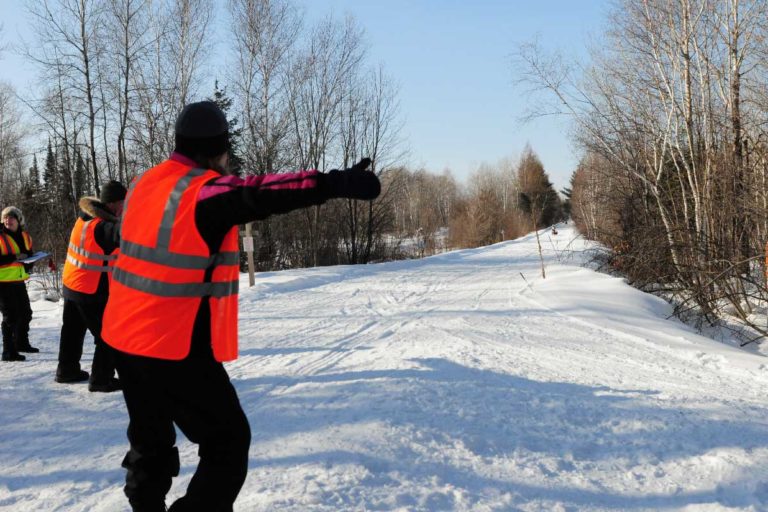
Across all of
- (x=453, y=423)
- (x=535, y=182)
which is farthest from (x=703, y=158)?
(x=535, y=182)

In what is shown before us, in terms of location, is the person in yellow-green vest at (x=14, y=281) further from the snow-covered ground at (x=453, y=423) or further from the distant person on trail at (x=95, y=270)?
the distant person on trail at (x=95, y=270)

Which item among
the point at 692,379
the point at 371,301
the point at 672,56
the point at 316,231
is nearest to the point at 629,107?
the point at 672,56

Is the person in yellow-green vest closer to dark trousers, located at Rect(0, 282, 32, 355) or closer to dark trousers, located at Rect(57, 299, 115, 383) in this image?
dark trousers, located at Rect(0, 282, 32, 355)

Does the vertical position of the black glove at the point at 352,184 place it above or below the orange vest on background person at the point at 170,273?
above

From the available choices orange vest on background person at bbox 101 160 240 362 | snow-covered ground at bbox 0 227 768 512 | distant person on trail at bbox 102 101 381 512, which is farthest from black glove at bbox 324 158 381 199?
snow-covered ground at bbox 0 227 768 512

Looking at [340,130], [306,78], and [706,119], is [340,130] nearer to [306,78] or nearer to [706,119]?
[306,78]

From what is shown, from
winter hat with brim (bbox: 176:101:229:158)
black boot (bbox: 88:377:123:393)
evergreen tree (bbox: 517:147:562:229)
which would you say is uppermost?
evergreen tree (bbox: 517:147:562:229)

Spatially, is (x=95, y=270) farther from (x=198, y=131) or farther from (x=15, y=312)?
(x=198, y=131)

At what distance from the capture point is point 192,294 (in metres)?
1.87

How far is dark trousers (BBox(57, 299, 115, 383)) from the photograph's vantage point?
178 inches

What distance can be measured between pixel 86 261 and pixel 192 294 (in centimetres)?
322

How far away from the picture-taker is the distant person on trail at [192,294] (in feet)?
5.82

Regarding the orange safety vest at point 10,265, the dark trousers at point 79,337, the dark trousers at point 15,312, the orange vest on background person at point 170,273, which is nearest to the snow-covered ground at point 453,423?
the dark trousers at point 79,337

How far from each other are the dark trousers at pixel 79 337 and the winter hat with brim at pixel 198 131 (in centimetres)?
309
